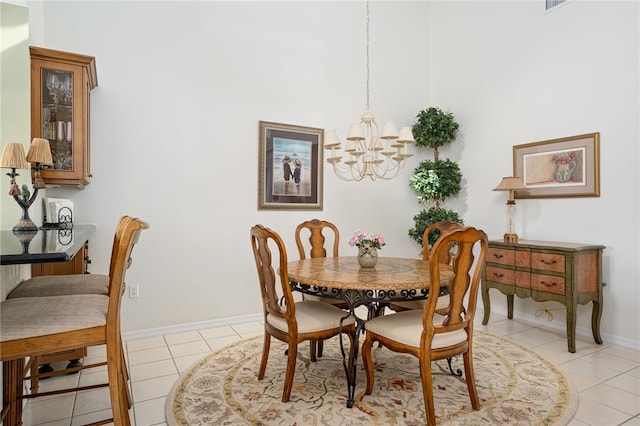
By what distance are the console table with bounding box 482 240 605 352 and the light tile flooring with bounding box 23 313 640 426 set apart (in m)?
0.25

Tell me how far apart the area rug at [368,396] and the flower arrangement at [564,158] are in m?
1.91

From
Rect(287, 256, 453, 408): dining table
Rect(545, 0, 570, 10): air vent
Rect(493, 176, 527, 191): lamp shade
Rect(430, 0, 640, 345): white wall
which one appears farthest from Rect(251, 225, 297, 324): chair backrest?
Rect(545, 0, 570, 10): air vent

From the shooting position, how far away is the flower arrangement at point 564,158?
3.58 m

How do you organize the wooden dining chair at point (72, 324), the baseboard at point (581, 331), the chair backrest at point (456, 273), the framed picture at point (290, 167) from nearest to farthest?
the wooden dining chair at point (72, 324)
the chair backrest at point (456, 273)
the baseboard at point (581, 331)
the framed picture at point (290, 167)

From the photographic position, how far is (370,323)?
2.23 meters

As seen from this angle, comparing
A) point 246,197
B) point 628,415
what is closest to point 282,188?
point 246,197

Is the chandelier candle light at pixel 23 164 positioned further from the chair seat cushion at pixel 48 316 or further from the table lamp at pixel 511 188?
the table lamp at pixel 511 188

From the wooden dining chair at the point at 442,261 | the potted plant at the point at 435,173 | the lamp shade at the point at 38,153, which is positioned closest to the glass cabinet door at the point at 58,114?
the lamp shade at the point at 38,153

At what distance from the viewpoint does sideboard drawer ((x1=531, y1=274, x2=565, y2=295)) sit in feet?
10.4

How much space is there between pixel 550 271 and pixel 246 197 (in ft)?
9.78

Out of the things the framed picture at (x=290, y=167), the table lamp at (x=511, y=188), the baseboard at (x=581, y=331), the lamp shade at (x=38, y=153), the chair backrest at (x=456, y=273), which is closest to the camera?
the chair backrest at (x=456, y=273)

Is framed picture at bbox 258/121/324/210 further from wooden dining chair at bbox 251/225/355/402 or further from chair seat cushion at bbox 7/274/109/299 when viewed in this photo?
chair seat cushion at bbox 7/274/109/299

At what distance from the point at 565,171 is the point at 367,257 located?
8.08 feet

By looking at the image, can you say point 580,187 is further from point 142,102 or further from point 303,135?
point 142,102
